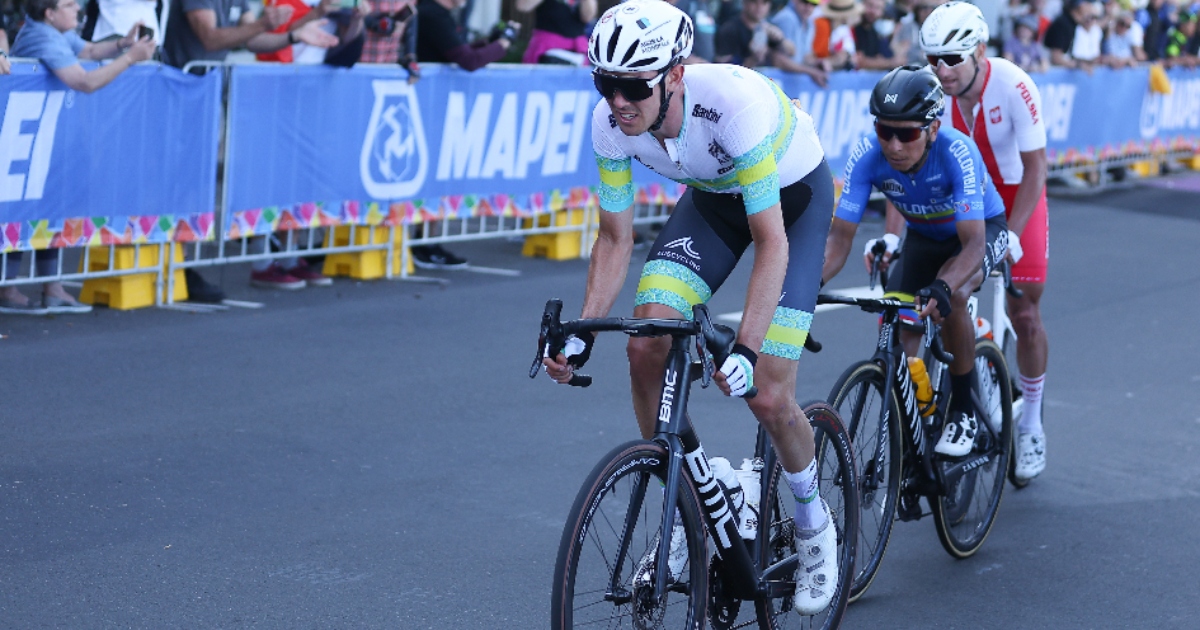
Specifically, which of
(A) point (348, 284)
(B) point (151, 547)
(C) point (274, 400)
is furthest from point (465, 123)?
(B) point (151, 547)

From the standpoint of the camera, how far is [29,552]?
200 inches

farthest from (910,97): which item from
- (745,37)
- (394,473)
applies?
(745,37)

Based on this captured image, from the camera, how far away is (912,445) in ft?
17.8

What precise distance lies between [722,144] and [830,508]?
1.36 metres

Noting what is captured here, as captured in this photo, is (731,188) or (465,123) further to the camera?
(465,123)

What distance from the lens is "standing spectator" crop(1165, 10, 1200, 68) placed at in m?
23.0

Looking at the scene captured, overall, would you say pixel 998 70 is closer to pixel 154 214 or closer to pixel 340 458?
pixel 340 458

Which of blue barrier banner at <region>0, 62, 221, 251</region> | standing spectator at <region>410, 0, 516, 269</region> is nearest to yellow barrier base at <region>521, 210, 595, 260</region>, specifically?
standing spectator at <region>410, 0, 516, 269</region>

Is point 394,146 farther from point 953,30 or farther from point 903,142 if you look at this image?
point 903,142

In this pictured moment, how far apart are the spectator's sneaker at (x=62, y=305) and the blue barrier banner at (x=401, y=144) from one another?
3.63 ft

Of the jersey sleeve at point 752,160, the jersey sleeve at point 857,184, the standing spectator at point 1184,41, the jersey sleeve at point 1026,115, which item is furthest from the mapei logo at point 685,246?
the standing spectator at point 1184,41

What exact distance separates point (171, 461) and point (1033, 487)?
151 inches

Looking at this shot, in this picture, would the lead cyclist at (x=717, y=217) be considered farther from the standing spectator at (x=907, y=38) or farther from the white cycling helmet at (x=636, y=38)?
the standing spectator at (x=907, y=38)

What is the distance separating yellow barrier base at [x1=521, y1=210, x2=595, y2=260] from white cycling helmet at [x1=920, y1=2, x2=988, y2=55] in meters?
6.49
